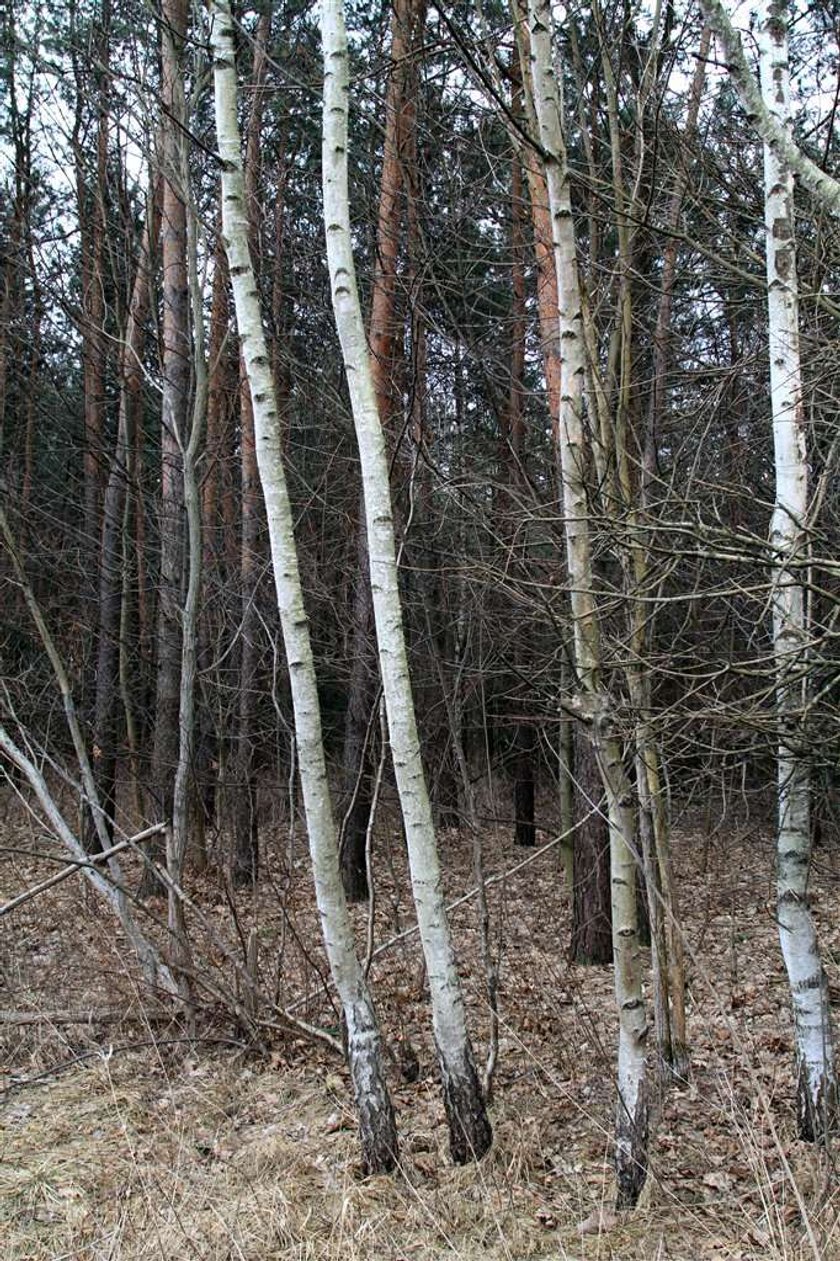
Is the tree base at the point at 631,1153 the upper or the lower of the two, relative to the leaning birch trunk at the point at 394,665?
lower

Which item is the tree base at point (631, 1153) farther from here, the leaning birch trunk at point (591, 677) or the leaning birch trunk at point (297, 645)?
the leaning birch trunk at point (297, 645)

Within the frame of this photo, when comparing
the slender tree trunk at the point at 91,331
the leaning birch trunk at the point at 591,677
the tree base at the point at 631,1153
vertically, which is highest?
the slender tree trunk at the point at 91,331

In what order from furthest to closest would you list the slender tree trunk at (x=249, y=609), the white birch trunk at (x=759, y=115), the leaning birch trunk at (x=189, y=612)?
the slender tree trunk at (x=249, y=609) → the leaning birch trunk at (x=189, y=612) → the white birch trunk at (x=759, y=115)

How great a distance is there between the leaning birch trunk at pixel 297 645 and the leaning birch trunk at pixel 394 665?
31 centimetres

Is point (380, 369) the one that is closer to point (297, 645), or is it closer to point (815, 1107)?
point (297, 645)

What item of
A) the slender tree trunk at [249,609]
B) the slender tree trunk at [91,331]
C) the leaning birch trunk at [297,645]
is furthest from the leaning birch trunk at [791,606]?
the slender tree trunk at [91,331]

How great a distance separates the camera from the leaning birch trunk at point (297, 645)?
4.29 metres

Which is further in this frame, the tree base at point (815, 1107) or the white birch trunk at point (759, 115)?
the tree base at point (815, 1107)

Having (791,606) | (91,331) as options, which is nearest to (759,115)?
(791,606)

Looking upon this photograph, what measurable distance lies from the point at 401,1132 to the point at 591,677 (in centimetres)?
237

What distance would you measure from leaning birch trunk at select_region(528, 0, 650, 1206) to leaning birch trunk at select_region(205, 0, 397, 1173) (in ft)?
3.31

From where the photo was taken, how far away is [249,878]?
9773 millimetres

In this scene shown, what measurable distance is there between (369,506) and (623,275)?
216 cm

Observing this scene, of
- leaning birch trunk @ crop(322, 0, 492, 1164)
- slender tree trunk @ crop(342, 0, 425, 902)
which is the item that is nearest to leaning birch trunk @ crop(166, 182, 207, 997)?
slender tree trunk @ crop(342, 0, 425, 902)
